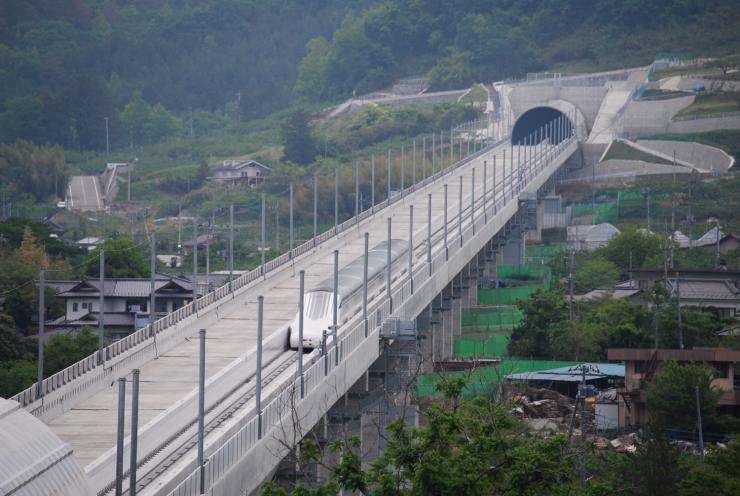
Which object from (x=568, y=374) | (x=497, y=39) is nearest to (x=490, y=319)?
(x=568, y=374)

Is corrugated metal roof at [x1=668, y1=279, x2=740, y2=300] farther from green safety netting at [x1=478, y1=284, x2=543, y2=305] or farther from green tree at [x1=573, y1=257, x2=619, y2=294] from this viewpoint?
green safety netting at [x1=478, y1=284, x2=543, y2=305]

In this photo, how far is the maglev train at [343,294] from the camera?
35500 millimetres

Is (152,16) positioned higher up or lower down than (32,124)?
higher up

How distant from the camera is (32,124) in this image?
111m

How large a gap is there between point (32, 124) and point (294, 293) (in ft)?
237

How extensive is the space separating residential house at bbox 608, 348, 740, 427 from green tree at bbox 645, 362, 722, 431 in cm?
95

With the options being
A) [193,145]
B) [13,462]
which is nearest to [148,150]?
[193,145]

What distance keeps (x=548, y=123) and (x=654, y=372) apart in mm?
61493

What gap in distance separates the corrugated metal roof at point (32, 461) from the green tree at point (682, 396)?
65.6 ft

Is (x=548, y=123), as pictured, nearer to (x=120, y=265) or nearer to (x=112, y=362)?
(x=120, y=265)

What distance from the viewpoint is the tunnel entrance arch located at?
9562cm

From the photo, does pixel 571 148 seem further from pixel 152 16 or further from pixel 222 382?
pixel 152 16

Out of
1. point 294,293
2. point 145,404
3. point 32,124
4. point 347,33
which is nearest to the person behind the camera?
point 145,404

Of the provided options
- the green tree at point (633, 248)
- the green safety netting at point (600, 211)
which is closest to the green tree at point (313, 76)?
the green safety netting at point (600, 211)
